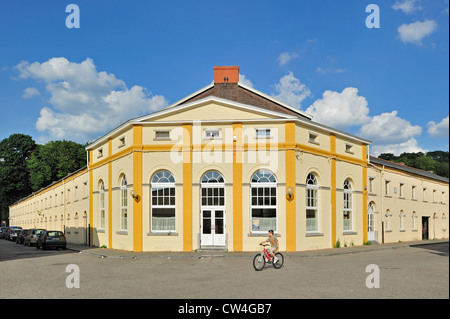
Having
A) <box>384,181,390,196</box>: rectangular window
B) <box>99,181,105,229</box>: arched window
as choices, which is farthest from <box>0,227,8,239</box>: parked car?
<box>384,181,390,196</box>: rectangular window

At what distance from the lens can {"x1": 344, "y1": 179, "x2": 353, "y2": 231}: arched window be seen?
2714 centimetres

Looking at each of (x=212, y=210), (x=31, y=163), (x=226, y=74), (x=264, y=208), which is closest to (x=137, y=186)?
(x=212, y=210)

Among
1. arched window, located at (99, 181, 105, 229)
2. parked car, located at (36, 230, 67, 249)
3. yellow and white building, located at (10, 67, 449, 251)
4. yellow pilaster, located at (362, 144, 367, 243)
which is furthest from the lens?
parked car, located at (36, 230, 67, 249)

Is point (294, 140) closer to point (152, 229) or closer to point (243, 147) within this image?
point (243, 147)

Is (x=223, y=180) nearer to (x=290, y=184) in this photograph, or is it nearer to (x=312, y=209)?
(x=290, y=184)

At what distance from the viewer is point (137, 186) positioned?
76.2 ft

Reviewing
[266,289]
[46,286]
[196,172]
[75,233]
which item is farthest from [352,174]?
[75,233]

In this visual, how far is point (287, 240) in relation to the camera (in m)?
22.1

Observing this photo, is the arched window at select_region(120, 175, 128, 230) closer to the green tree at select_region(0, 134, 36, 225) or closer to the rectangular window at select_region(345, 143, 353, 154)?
the rectangular window at select_region(345, 143, 353, 154)

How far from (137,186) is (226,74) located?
13.1 metres

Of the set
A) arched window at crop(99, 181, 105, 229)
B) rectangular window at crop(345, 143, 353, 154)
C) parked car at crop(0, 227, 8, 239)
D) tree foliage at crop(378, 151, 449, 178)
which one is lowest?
parked car at crop(0, 227, 8, 239)

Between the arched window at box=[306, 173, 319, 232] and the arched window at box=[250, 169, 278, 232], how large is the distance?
2.33 metres

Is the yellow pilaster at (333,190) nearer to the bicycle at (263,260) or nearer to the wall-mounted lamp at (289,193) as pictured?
the wall-mounted lamp at (289,193)

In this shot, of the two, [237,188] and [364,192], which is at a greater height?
[237,188]
